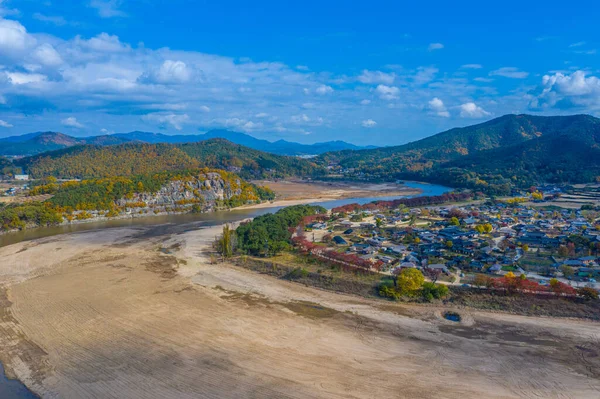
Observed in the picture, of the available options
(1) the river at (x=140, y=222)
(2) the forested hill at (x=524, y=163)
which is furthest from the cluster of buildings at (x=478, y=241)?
(2) the forested hill at (x=524, y=163)

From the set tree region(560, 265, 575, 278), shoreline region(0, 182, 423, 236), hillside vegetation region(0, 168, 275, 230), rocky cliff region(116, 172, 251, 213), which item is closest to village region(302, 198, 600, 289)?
tree region(560, 265, 575, 278)

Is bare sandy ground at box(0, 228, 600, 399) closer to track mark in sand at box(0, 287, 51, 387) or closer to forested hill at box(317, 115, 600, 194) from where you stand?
track mark in sand at box(0, 287, 51, 387)

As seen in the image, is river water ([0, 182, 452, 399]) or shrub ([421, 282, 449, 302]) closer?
shrub ([421, 282, 449, 302])

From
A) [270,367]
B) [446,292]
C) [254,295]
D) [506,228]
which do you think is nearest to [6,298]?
[254,295]

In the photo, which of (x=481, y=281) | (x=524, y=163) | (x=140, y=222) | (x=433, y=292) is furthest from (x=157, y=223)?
(x=524, y=163)

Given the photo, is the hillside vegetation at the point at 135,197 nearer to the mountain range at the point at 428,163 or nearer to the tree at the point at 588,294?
the mountain range at the point at 428,163

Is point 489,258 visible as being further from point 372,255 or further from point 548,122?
point 548,122
